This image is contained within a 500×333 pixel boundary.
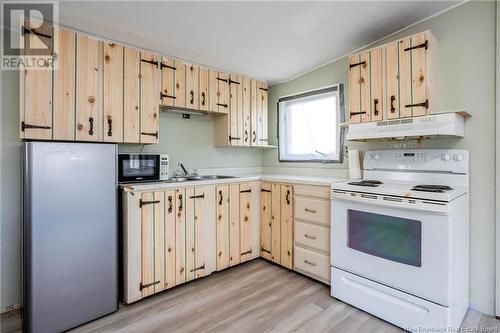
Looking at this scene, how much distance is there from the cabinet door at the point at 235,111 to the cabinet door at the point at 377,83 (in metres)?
1.56

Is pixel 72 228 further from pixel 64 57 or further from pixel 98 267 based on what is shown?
pixel 64 57

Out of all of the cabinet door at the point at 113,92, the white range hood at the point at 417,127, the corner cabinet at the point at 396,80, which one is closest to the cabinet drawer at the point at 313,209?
the white range hood at the point at 417,127

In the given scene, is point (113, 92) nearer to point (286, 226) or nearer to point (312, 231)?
point (286, 226)

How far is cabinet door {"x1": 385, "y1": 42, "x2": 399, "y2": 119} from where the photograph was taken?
214 cm

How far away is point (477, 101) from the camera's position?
2.00 meters

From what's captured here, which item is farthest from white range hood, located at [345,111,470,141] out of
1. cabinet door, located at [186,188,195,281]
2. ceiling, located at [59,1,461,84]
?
cabinet door, located at [186,188,195,281]

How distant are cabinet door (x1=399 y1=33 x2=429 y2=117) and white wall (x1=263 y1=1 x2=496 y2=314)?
0.31 meters

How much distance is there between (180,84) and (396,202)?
2272 millimetres

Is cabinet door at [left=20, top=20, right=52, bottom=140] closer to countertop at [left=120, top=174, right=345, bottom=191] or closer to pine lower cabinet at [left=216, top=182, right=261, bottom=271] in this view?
countertop at [left=120, top=174, right=345, bottom=191]

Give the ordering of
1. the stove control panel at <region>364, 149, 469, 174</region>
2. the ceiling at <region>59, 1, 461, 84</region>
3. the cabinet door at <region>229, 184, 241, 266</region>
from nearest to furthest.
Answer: the ceiling at <region>59, 1, 461, 84</region> → the stove control panel at <region>364, 149, 469, 174</region> → the cabinet door at <region>229, 184, 241, 266</region>

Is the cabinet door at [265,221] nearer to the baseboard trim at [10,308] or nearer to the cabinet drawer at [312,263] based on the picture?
the cabinet drawer at [312,263]

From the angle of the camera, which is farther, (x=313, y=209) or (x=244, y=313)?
(x=313, y=209)

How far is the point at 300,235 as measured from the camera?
2.69 metres

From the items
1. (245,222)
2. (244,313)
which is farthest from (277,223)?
(244,313)
